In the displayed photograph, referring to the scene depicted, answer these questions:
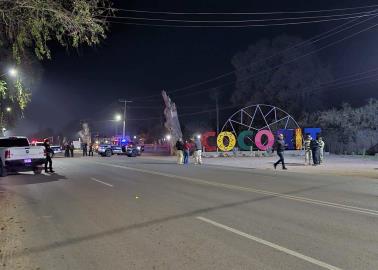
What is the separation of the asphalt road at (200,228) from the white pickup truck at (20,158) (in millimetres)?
7725

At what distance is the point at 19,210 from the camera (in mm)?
11602

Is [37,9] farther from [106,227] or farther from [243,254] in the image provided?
[243,254]

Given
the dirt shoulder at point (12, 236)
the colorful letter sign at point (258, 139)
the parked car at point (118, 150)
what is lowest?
the dirt shoulder at point (12, 236)

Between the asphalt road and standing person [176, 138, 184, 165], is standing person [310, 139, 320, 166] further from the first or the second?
the asphalt road

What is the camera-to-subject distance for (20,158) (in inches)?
902

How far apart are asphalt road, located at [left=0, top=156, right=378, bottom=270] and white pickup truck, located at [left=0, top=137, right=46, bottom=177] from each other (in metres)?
7.72

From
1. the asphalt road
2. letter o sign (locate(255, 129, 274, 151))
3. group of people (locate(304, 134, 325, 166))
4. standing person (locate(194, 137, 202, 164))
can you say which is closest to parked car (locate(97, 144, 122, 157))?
letter o sign (locate(255, 129, 274, 151))

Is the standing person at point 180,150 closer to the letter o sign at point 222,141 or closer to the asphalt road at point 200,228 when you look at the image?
the letter o sign at point 222,141

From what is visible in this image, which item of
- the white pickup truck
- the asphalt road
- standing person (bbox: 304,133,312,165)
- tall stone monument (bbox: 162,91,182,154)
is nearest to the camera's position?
the asphalt road

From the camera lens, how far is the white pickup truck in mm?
22625

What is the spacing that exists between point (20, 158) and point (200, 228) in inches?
637

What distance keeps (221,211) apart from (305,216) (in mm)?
1805

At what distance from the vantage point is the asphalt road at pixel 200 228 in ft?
21.9

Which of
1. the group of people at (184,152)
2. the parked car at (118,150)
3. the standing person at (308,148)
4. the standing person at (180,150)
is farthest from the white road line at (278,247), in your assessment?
the parked car at (118,150)
